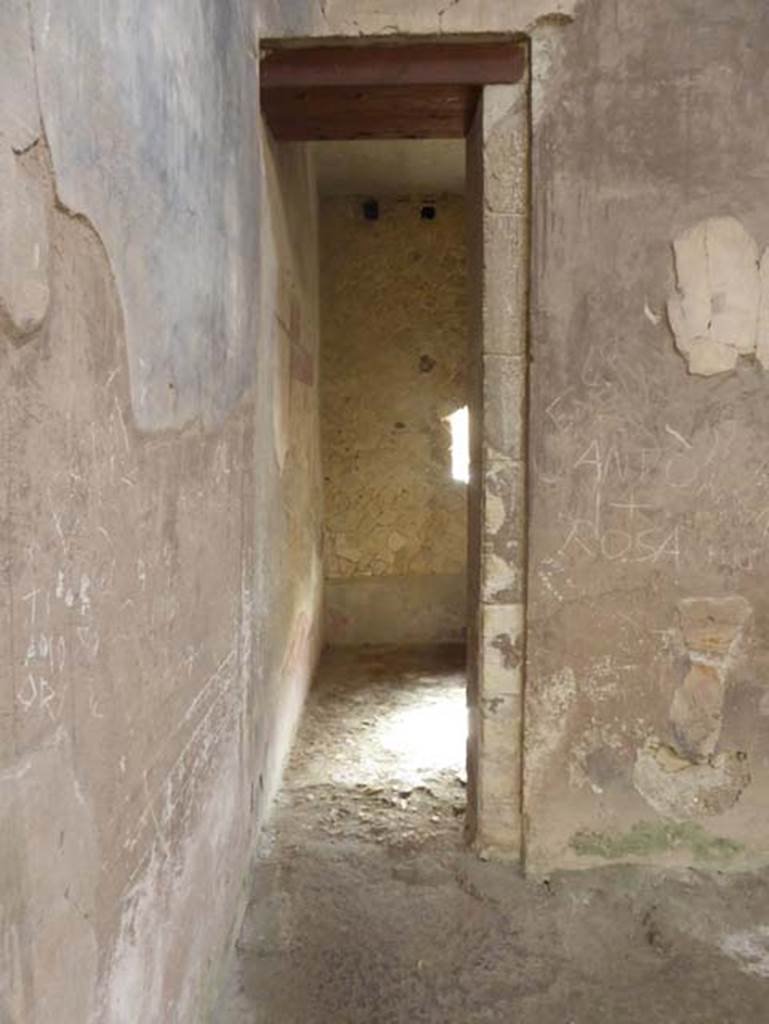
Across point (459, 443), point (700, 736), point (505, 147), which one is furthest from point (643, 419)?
point (459, 443)

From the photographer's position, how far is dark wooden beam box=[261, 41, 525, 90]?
2881 millimetres

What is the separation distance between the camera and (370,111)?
10.7ft

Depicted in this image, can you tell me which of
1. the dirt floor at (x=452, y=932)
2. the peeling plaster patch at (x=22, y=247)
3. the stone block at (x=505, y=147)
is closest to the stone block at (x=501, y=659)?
the dirt floor at (x=452, y=932)

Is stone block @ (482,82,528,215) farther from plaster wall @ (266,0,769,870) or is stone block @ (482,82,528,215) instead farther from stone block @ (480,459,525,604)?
stone block @ (480,459,525,604)

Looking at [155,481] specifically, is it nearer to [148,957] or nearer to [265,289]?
[148,957]

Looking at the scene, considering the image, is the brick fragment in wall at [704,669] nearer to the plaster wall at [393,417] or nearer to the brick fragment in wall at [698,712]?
the brick fragment in wall at [698,712]

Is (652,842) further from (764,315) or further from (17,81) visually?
(17,81)

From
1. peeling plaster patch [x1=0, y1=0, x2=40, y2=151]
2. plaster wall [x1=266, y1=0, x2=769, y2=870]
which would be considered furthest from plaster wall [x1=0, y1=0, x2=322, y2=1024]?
plaster wall [x1=266, y1=0, x2=769, y2=870]

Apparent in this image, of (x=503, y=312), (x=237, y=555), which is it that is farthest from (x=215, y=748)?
(x=503, y=312)

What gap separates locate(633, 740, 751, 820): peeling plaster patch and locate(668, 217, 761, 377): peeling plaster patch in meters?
1.60

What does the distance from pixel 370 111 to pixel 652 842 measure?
3.19 m

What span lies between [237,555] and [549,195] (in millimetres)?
1742

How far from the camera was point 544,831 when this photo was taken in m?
3.09

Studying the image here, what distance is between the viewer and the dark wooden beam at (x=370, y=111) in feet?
9.98
